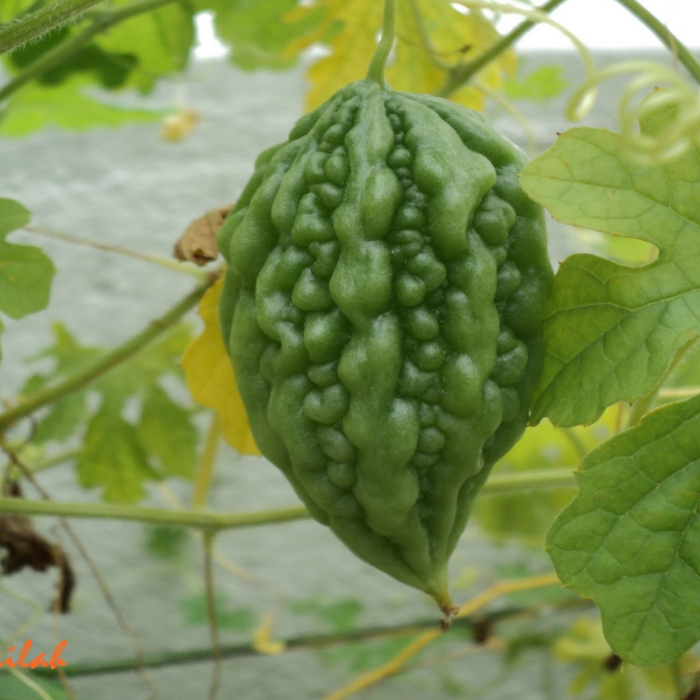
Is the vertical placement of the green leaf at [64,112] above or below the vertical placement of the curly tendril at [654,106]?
below

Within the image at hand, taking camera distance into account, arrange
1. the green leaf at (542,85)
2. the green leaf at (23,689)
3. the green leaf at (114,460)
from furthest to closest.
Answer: the green leaf at (542,85) → the green leaf at (114,460) → the green leaf at (23,689)

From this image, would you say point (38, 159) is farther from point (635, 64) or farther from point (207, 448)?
point (635, 64)

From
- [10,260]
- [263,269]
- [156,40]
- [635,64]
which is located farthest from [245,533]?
[635,64]

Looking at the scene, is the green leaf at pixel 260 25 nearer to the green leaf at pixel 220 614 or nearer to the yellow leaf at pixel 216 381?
the yellow leaf at pixel 216 381

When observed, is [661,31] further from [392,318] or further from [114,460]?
[114,460]

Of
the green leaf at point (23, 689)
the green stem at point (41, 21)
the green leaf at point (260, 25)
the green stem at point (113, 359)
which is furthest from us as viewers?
the green leaf at point (260, 25)

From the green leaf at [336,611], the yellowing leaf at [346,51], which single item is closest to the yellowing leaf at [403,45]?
the yellowing leaf at [346,51]

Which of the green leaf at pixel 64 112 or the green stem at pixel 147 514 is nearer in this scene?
the green stem at pixel 147 514

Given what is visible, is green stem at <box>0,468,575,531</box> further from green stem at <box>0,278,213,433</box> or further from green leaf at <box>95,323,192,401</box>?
green leaf at <box>95,323,192,401</box>
